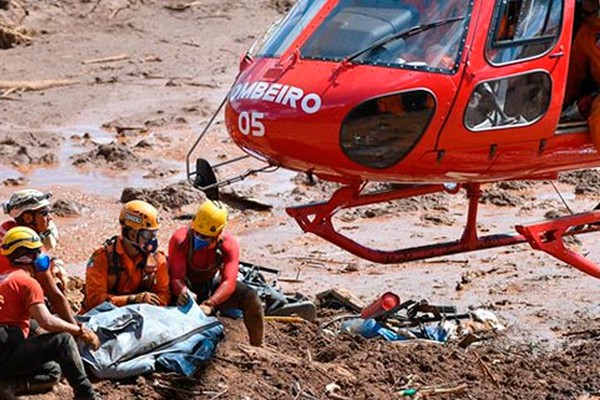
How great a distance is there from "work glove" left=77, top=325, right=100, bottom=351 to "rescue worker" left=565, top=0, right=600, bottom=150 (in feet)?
14.4

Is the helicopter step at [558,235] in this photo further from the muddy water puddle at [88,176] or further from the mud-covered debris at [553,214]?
the muddy water puddle at [88,176]

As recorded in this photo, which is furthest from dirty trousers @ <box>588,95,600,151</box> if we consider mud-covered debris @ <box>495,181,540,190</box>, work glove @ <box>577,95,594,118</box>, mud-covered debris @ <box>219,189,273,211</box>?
mud-covered debris @ <box>495,181,540,190</box>

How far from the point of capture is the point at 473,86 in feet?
35.6

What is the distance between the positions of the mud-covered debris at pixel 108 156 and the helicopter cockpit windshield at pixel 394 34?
7.77 meters

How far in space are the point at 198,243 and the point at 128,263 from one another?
2.39 feet

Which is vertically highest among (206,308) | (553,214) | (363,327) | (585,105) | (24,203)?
(585,105)

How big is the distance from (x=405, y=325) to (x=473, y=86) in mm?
2672

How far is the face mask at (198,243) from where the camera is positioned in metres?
10.8

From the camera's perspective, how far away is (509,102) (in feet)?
36.1

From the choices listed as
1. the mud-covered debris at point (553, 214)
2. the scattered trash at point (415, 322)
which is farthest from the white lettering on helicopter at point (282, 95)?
the mud-covered debris at point (553, 214)

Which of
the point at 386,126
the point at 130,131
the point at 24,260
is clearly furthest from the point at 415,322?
the point at 130,131

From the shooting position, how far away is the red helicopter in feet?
35.2

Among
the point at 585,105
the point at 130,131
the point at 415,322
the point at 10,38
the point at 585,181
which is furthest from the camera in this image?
the point at 10,38

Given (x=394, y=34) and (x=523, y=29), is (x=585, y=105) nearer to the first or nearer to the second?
(x=523, y=29)
